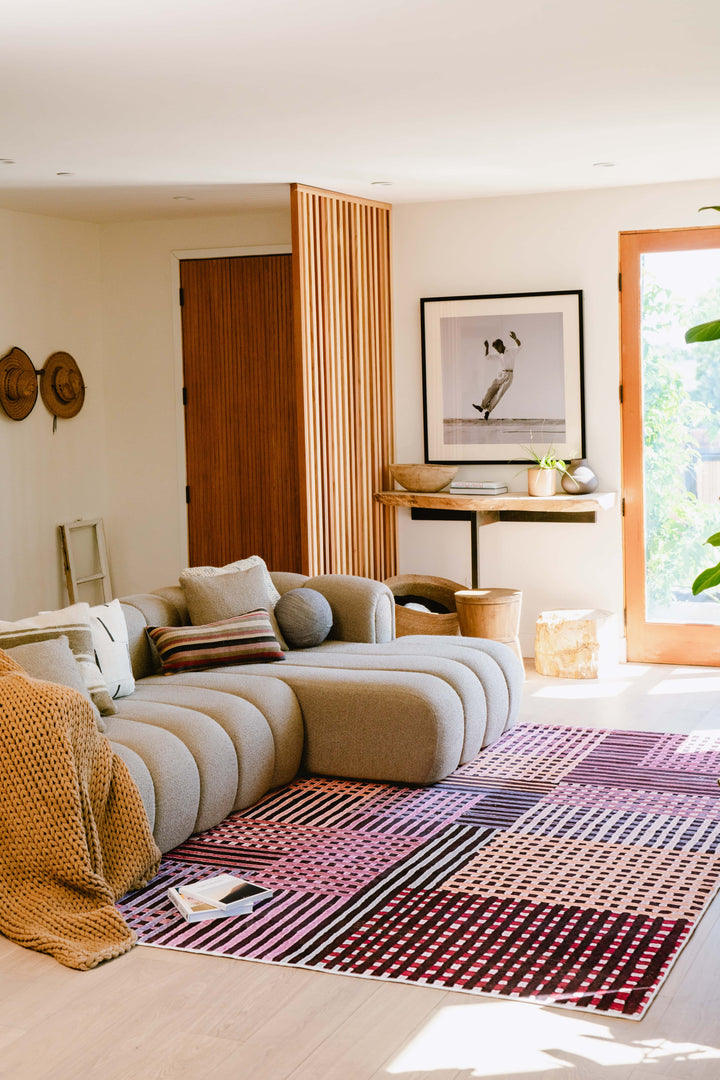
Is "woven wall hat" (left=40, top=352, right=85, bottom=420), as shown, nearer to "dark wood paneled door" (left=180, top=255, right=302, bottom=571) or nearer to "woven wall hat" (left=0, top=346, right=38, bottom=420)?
"woven wall hat" (left=0, top=346, right=38, bottom=420)

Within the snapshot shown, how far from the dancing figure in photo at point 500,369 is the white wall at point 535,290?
30 cm

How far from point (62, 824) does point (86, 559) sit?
4531mm

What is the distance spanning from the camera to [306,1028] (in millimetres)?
2869

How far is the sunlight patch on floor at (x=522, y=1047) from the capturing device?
267cm

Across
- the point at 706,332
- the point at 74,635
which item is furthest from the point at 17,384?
the point at 706,332

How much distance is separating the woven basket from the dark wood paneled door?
2.60 ft

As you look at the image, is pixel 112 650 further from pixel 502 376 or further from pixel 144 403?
pixel 144 403

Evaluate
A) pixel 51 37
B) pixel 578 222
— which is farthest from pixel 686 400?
pixel 51 37

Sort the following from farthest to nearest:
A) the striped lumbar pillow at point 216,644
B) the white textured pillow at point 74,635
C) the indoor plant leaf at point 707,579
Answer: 1. the striped lumbar pillow at point 216,644
2. the white textured pillow at point 74,635
3. the indoor plant leaf at point 707,579

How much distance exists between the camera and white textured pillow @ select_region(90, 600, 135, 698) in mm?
4512

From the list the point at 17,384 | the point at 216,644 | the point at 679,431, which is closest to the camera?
the point at 216,644

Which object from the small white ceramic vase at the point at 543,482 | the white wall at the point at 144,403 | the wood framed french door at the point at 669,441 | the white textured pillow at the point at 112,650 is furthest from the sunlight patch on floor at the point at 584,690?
the white wall at the point at 144,403

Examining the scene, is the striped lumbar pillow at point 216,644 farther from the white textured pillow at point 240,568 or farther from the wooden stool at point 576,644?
the wooden stool at point 576,644

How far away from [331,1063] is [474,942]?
703 mm
